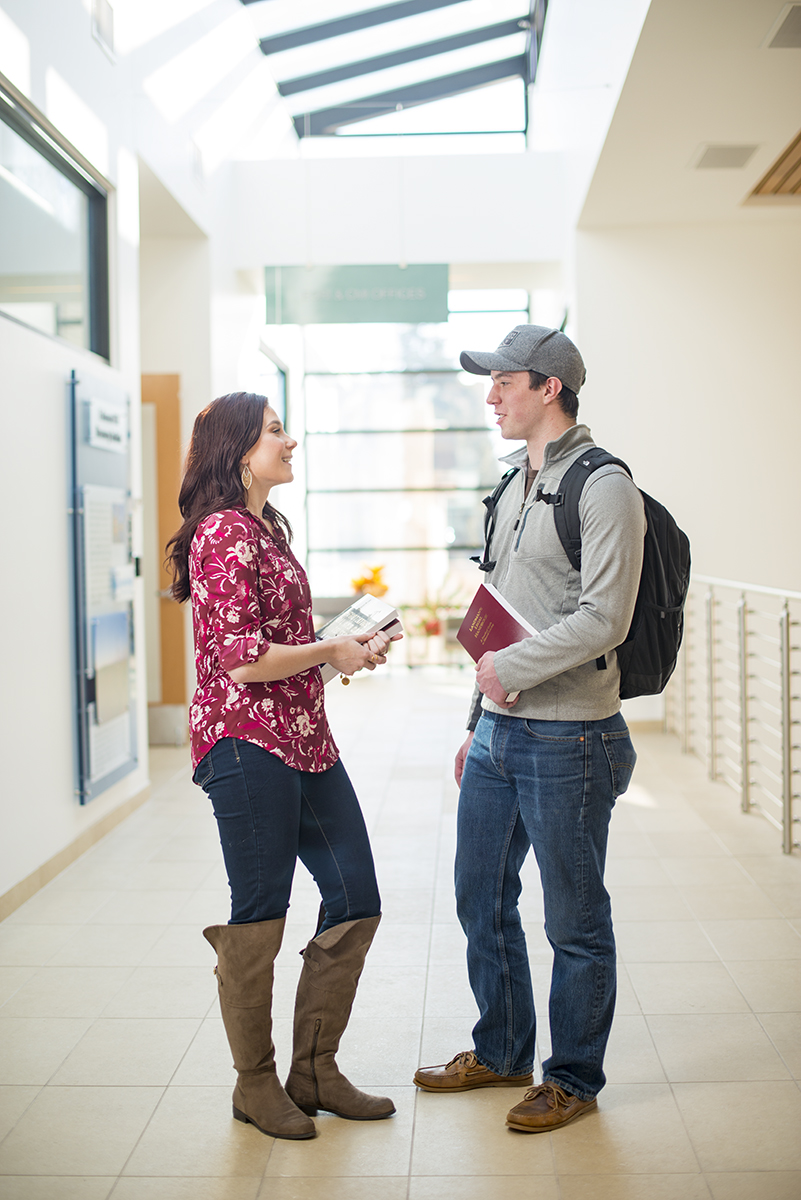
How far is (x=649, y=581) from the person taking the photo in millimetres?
2180

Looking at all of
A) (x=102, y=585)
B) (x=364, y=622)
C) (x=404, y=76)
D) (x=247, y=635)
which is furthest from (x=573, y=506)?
(x=404, y=76)

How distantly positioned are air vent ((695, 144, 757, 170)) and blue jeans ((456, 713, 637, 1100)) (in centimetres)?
442

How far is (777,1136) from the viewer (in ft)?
7.34

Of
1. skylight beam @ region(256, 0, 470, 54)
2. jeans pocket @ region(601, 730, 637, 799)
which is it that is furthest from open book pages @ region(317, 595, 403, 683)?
skylight beam @ region(256, 0, 470, 54)

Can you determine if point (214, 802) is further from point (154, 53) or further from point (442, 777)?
point (154, 53)

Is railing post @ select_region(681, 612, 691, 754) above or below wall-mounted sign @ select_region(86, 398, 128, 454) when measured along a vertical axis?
below

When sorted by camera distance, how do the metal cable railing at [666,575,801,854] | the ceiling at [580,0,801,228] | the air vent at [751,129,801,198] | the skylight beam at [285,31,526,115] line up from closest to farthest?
the ceiling at [580,0,801,228]
the air vent at [751,129,801,198]
the metal cable railing at [666,575,801,854]
the skylight beam at [285,31,526,115]

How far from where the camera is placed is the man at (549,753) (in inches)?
83.1

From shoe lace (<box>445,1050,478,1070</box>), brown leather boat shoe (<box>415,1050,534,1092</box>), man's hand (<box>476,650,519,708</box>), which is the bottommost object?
brown leather boat shoe (<box>415,1050,534,1092</box>)

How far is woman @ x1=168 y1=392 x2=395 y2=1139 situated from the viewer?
2.09m

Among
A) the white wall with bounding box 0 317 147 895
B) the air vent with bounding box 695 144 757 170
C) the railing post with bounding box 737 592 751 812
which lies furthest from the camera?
the air vent with bounding box 695 144 757 170

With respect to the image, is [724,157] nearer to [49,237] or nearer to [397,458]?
[49,237]

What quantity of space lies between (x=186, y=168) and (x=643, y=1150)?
6.04m

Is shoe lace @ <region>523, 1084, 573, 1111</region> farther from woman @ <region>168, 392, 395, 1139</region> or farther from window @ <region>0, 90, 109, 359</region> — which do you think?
window @ <region>0, 90, 109, 359</region>
